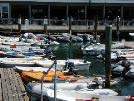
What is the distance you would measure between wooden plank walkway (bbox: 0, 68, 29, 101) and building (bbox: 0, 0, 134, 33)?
42323 millimetres

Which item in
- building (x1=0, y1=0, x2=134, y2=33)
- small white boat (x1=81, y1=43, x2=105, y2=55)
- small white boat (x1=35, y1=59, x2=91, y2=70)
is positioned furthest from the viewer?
building (x1=0, y1=0, x2=134, y2=33)

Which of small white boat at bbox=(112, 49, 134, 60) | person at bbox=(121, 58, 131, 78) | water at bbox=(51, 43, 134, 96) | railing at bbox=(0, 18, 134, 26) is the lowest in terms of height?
water at bbox=(51, 43, 134, 96)

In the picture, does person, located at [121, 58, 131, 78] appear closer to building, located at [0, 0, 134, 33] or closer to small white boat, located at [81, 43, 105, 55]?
small white boat, located at [81, 43, 105, 55]

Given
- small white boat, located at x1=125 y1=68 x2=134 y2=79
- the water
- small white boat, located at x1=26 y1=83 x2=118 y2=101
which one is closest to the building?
the water

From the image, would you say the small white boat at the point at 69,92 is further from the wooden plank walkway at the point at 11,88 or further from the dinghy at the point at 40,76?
the dinghy at the point at 40,76

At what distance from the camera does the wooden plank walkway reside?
24.5 m

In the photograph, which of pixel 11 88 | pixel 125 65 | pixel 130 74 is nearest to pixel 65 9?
pixel 125 65

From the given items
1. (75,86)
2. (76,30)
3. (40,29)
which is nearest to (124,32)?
(76,30)

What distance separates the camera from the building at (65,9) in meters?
72.9

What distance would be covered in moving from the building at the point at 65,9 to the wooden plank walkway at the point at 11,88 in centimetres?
4232

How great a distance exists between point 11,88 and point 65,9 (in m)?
49.1

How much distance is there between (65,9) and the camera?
74.9 meters

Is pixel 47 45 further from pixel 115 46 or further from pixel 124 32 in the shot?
pixel 124 32

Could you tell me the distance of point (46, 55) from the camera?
45094mm
